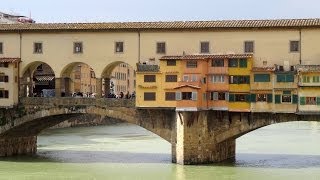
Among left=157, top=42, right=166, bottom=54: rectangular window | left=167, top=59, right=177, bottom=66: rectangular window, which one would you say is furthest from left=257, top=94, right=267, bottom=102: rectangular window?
left=157, top=42, right=166, bottom=54: rectangular window

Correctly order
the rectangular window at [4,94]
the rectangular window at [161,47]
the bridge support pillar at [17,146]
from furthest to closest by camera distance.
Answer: the bridge support pillar at [17,146]
the rectangular window at [4,94]
the rectangular window at [161,47]

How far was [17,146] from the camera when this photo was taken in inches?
1634

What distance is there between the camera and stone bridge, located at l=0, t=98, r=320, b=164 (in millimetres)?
34312

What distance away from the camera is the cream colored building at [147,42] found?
113 ft

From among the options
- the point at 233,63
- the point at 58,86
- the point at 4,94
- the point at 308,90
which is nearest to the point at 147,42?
the point at 233,63

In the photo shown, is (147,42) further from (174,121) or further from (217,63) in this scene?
(174,121)

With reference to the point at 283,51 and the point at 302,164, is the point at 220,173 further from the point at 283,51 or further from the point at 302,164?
the point at 283,51

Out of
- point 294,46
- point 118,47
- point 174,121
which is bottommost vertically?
point 174,121

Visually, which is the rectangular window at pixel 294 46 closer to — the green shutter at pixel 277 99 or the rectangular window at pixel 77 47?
the green shutter at pixel 277 99

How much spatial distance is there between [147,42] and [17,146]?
454 inches

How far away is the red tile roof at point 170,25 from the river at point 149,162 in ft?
24.2

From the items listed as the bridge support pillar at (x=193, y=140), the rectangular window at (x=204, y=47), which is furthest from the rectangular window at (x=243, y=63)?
the bridge support pillar at (x=193, y=140)

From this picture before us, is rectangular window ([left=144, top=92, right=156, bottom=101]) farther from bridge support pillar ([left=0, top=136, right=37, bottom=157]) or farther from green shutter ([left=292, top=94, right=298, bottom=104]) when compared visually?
bridge support pillar ([left=0, top=136, right=37, bottom=157])

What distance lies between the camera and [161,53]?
36.5 m
